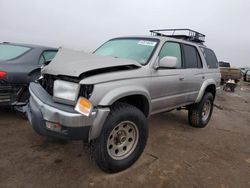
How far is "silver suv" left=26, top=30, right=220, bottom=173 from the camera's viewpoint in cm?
220

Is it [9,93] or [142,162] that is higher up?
[9,93]

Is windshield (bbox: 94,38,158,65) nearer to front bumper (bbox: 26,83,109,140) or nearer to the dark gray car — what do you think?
front bumper (bbox: 26,83,109,140)

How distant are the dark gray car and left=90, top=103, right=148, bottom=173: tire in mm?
1904

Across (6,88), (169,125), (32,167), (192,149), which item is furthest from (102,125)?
(169,125)

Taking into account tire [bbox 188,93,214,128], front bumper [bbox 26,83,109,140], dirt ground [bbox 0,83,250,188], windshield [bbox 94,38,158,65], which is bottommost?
dirt ground [bbox 0,83,250,188]

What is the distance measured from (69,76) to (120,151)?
120 centimetres

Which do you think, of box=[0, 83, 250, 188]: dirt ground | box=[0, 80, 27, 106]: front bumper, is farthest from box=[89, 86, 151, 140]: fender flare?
box=[0, 80, 27, 106]: front bumper

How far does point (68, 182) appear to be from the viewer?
2391 millimetres

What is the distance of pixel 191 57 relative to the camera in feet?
13.7

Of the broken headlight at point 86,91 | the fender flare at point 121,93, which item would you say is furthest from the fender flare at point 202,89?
the broken headlight at point 86,91

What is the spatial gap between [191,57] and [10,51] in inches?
148

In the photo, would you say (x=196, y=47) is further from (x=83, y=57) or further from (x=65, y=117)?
(x=65, y=117)

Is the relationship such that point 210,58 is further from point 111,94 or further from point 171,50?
point 111,94

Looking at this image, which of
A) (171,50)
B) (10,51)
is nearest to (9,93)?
(10,51)
